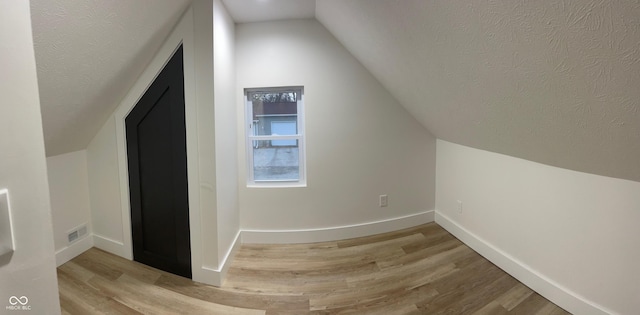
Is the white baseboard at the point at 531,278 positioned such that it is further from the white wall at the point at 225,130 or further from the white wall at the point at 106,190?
the white wall at the point at 106,190

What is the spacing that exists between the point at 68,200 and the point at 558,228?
3.94m

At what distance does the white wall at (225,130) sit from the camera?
1.91m

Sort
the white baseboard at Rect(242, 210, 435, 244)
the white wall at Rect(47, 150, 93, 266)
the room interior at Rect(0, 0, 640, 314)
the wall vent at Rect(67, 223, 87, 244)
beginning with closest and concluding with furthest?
1. the room interior at Rect(0, 0, 640, 314)
2. the white wall at Rect(47, 150, 93, 266)
3. the wall vent at Rect(67, 223, 87, 244)
4. the white baseboard at Rect(242, 210, 435, 244)

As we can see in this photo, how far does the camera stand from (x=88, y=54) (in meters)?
1.48

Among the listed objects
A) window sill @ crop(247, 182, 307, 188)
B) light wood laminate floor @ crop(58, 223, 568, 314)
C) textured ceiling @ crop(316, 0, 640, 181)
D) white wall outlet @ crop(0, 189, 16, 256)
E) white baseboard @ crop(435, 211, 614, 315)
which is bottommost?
light wood laminate floor @ crop(58, 223, 568, 314)

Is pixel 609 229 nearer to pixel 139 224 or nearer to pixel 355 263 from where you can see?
pixel 355 263

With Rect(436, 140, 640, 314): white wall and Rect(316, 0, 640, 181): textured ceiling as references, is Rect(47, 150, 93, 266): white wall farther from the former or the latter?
Rect(436, 140, 640, 314): white wall

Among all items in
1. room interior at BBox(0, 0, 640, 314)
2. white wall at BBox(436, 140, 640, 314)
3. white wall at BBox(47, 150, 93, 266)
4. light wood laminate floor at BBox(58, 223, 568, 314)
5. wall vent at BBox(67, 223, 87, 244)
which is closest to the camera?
room interior at BBox(0, 0, 640, 314)

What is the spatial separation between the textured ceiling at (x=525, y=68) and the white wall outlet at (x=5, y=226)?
1.58 metres

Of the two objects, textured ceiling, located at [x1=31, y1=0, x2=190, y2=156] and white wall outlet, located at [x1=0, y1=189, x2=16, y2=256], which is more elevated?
textured ceiling, located at [x1=31, y1=0, x2=190, y2=156]

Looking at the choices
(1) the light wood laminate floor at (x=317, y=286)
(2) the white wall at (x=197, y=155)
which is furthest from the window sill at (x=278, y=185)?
(1) the light wood laminate floor at (x=317, y=286)

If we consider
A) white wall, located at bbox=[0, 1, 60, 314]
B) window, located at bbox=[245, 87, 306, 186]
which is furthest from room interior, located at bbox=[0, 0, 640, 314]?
window, located at bbox=[245, 87, 306, 186]

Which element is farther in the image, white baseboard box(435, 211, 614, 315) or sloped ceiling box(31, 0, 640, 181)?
white baseboard box(435, 211, 614, 315)

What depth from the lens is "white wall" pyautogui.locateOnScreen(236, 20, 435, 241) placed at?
8.14 feet
